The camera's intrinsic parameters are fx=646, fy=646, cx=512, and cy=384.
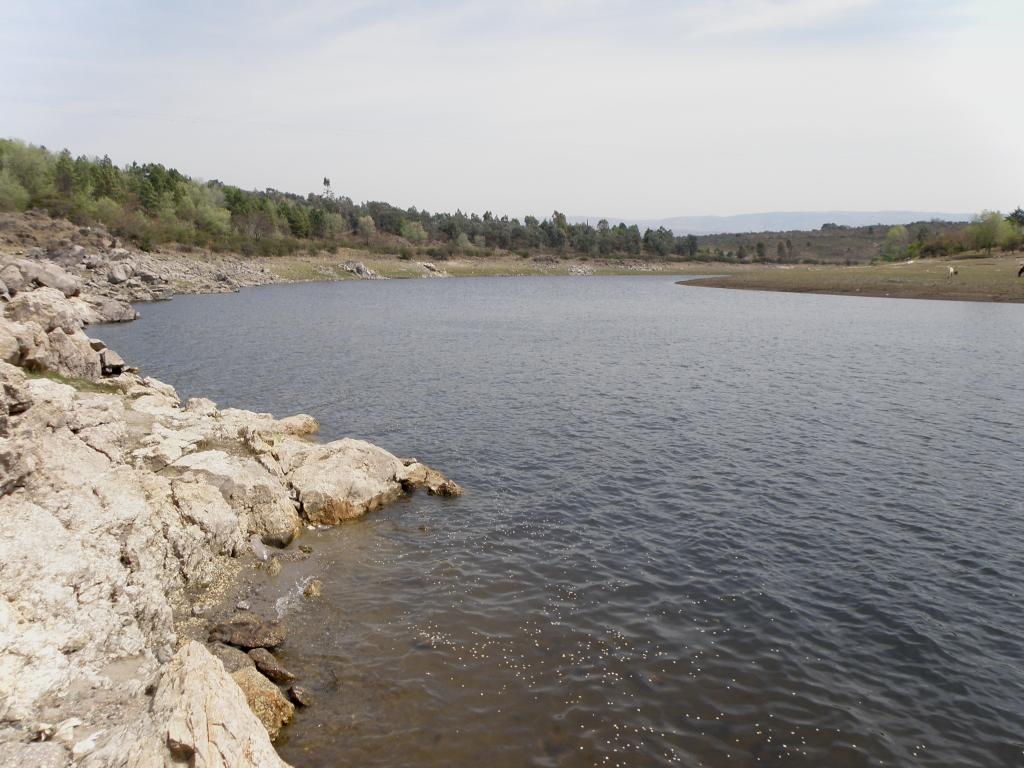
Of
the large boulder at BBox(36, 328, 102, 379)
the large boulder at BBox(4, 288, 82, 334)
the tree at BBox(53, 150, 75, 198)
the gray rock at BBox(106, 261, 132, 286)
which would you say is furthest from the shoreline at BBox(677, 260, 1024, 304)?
the tree at BBox(53, 150, 75, 198)

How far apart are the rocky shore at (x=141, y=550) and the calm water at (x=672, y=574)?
1.59 meters

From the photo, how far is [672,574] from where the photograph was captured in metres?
19.5

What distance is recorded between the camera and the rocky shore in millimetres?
9953

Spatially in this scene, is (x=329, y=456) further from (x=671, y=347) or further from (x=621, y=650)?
(x=671, y=347)

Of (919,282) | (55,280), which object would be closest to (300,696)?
(55,280)

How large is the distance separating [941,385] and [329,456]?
39.2m

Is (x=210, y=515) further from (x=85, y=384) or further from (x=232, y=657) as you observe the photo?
(x=85, y=384)

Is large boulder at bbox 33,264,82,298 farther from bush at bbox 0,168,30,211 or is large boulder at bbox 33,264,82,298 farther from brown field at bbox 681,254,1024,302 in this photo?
brown field at bbox 681,254,1024,302

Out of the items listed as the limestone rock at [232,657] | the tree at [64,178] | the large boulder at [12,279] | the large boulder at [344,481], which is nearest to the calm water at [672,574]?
the large boulder at [344,481]

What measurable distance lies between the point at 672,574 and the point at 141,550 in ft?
47.8

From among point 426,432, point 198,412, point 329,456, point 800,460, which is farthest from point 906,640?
point 198,412

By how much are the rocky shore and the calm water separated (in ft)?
5.22

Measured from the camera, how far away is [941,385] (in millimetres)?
42344

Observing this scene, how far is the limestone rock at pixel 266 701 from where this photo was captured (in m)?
13.0
